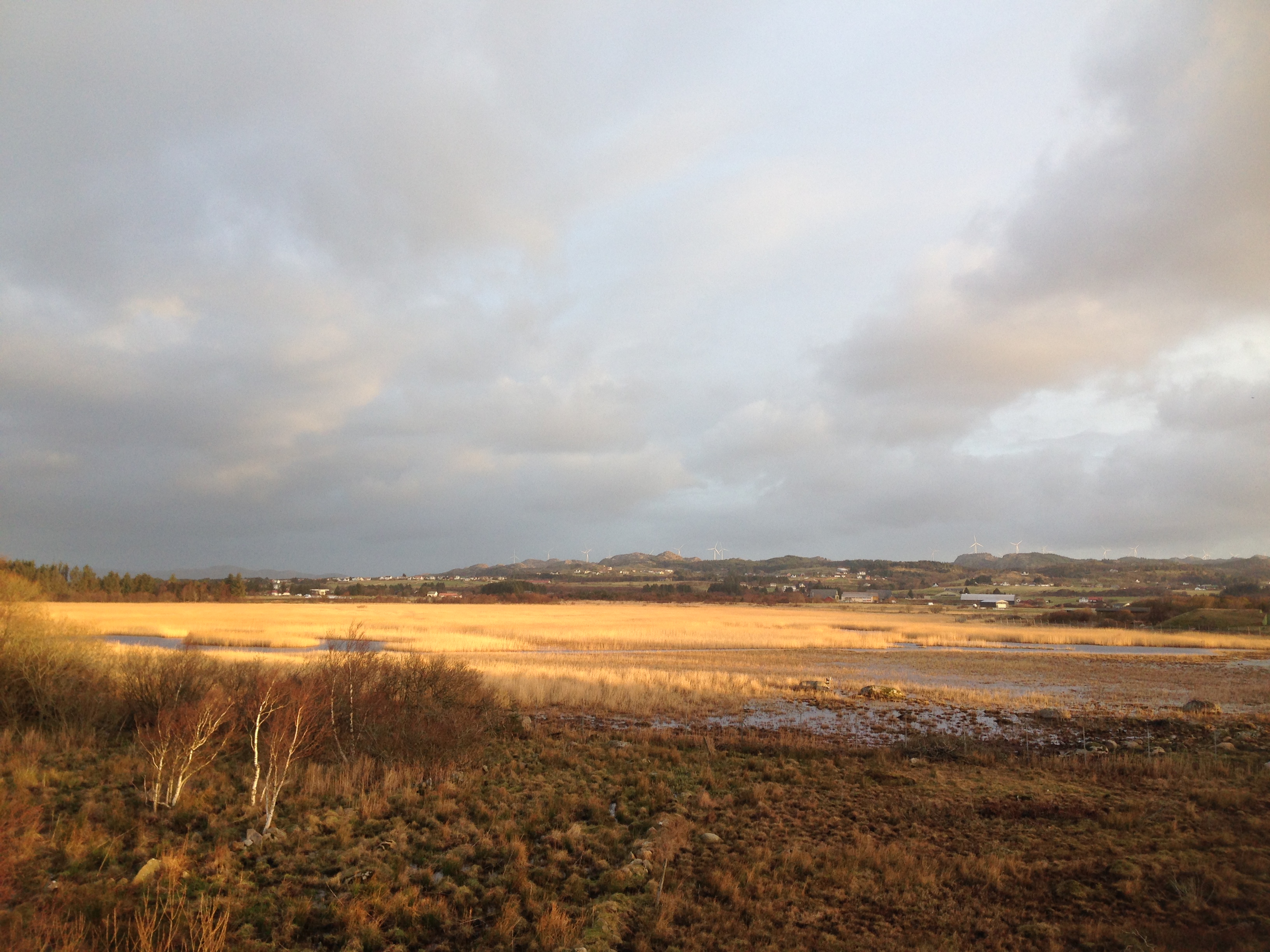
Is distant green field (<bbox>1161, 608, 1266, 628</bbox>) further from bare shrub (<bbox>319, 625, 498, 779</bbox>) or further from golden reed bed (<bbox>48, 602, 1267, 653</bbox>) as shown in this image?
bare shrub (<bbox>319, 625, 498, 779</bbox>)

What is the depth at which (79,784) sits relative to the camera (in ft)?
46.9

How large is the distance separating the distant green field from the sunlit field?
38.7 ft

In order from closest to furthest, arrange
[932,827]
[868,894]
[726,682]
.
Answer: [868,894] < [932,827] < [726,682]

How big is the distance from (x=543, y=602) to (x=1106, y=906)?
13939 cm

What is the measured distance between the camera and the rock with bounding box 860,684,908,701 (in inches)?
1310

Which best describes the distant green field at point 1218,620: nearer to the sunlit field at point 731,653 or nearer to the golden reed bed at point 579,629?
the golden reed bed at point 579,629

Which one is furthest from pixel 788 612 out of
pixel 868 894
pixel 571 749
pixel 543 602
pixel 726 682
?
pixel 868 894

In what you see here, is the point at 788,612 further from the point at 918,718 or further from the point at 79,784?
the point at 79,784

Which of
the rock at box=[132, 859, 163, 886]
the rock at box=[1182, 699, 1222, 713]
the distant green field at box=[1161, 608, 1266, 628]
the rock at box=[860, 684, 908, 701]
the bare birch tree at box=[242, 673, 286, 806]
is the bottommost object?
the distant green field at box=[1161, 608, 1266, 628]

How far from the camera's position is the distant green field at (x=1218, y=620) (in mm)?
84500

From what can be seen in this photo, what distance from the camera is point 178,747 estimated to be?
47.1 ft

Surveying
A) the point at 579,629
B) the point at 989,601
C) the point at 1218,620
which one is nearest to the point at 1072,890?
the point at 579,629

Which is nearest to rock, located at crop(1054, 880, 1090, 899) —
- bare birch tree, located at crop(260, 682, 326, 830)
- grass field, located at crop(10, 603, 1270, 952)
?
grass field, located at crop(10, 603, 1270, 952)

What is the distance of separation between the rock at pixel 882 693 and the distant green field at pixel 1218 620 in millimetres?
79423
